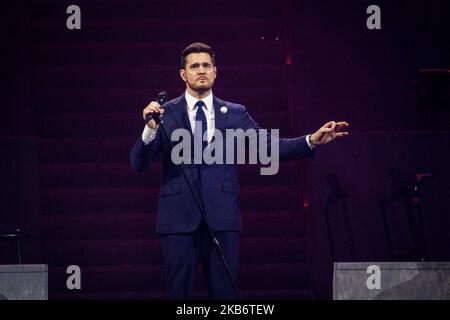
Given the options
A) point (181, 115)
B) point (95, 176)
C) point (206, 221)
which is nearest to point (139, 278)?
point (95, 176)

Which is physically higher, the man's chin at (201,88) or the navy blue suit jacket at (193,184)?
the man's chin at (201,88)

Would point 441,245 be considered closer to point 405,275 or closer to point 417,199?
point 417,199

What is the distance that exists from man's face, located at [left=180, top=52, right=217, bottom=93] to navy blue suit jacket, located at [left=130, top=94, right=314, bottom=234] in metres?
0.20

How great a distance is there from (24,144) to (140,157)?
329 cm

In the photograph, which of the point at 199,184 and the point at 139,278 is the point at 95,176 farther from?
the point at 199,184

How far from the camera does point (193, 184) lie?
203 inches

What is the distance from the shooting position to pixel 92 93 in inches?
337

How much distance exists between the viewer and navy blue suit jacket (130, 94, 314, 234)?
5059 millimetres

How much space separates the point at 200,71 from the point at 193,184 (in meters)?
0.64

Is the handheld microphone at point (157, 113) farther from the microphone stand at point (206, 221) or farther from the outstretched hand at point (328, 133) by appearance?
the outstretched hand at point (328, 133)

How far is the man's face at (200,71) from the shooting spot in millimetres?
5207

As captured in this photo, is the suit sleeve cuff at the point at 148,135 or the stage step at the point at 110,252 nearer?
the suit sleeve cuff at the point at 148,135

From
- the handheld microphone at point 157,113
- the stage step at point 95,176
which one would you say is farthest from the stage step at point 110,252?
the handheld microphone at point 157,113

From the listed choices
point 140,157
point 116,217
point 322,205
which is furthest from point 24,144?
point 140,157
